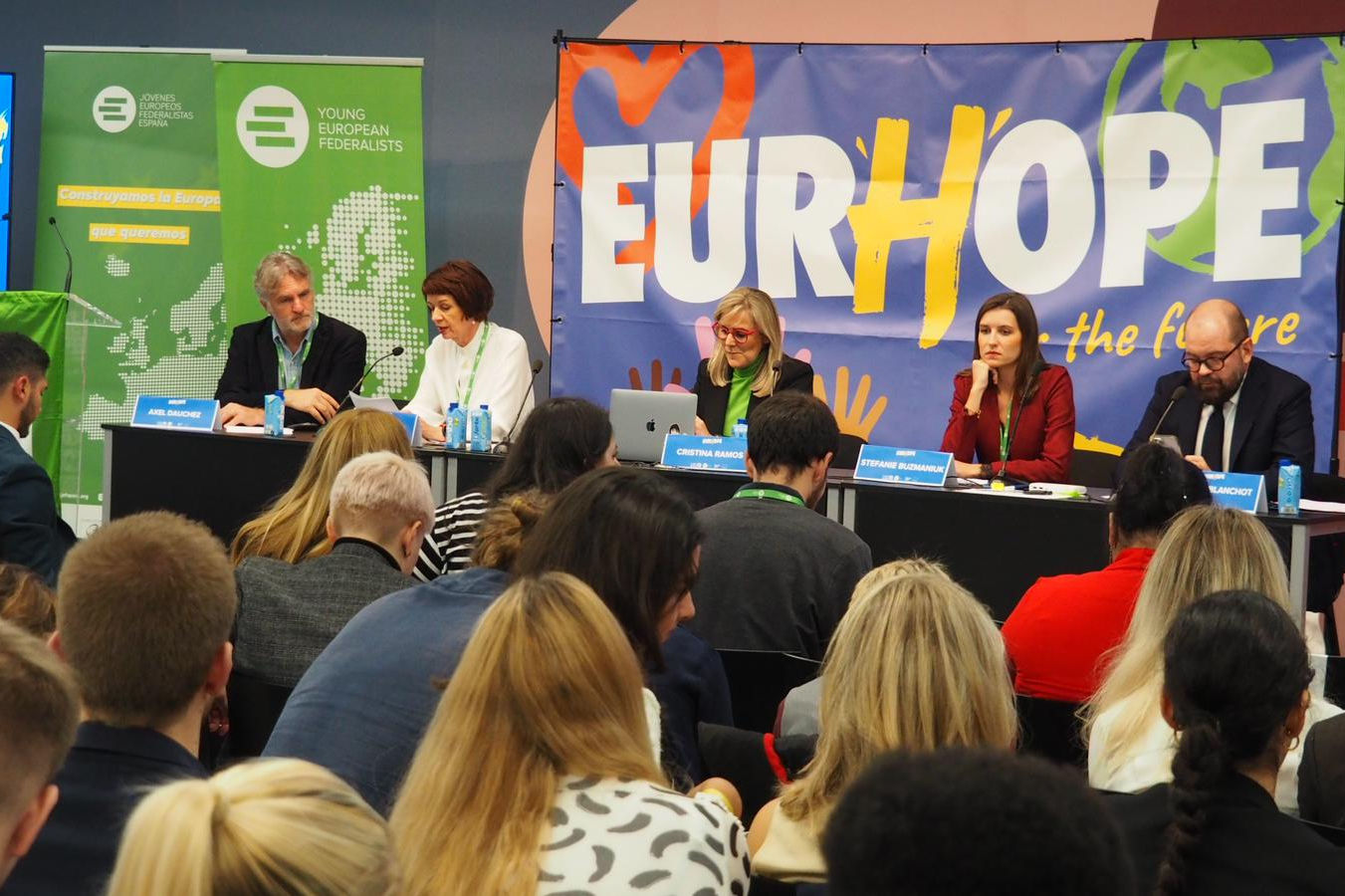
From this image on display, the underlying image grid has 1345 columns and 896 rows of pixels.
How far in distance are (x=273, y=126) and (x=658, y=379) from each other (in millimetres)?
2186

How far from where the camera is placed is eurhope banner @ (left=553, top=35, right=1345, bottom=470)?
541cm

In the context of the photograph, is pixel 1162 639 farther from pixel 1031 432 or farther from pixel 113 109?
pixel 113 109

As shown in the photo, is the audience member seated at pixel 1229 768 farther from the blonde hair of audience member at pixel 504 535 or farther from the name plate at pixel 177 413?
the name plate at pixel 177 413

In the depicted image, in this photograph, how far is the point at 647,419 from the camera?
5066 mm

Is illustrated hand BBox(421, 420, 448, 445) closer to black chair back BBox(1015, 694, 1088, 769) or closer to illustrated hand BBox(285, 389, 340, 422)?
illustrated hand BBox(285, 389, 340, 422)

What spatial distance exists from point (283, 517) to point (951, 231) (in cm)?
366

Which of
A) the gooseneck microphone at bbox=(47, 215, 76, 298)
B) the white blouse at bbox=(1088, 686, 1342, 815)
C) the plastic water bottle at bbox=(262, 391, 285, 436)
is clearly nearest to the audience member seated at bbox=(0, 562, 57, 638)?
the white blouse at bbox=(1088, 686, 1342, 815)

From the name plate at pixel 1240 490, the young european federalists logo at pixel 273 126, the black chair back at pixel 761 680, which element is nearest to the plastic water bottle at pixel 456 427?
the young european federalists logo at pixel 273 126

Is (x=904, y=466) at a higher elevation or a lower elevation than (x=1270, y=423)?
lower

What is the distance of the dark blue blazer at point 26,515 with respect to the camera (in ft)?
11.1

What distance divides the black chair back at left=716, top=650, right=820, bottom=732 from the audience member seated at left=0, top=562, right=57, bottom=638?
1.04 metres

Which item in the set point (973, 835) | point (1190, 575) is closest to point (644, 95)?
point (1190, 575)

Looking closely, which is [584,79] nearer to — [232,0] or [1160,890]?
[232,0]

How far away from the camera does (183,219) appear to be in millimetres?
7234
